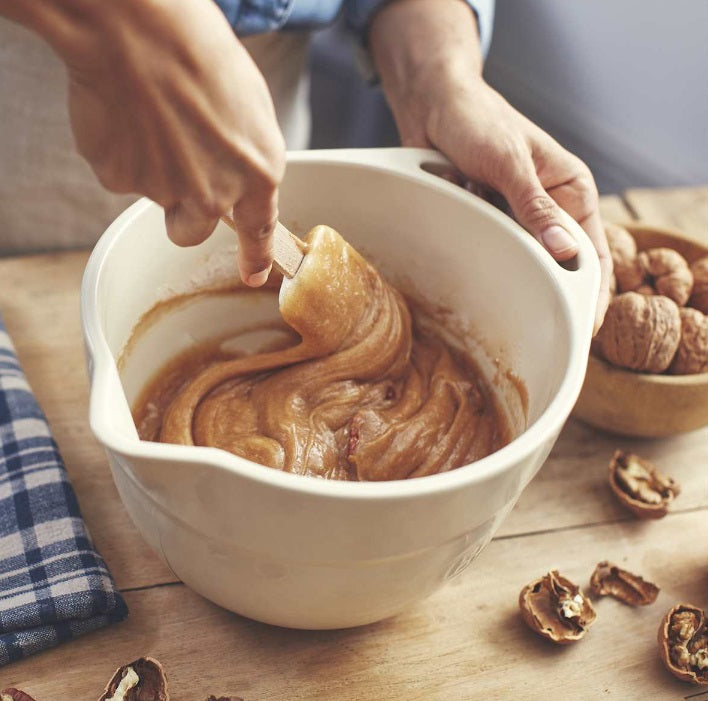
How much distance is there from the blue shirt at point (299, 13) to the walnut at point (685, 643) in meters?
0.83

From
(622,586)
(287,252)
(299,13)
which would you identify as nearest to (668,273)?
(622,586)

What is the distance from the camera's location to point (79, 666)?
30.0 inches

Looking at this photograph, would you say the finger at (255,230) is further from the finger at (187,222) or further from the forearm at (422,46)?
the forearm at (422,46)

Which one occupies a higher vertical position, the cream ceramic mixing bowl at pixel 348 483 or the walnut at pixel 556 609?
the cream ceramic mixing bowl at pixel 348 483

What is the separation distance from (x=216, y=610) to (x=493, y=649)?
0.28 metres

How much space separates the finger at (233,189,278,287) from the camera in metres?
0.63

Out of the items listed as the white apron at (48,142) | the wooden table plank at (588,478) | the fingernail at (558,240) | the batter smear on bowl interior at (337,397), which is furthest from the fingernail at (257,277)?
the white apron at (48,142)

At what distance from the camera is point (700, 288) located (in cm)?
107

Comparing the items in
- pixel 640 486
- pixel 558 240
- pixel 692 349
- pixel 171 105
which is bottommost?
pixel 640 486

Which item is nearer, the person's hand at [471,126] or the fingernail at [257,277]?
the fingernail at [257,277]

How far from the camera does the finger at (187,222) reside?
0.61 metres

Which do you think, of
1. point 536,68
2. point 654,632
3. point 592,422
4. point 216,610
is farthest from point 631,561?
point 536,68

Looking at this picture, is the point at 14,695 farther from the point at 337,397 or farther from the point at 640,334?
the point at 640,334

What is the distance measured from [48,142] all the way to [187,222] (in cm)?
84
